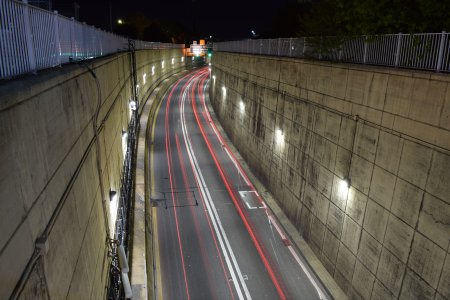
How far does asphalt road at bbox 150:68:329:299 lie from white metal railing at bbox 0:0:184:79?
10.1 m

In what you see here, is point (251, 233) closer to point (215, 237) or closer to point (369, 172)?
point (215, 237)

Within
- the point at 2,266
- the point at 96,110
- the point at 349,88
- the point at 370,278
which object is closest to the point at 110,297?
the point at 96,110

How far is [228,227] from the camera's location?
1927cm

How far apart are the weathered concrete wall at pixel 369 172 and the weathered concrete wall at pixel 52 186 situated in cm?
840

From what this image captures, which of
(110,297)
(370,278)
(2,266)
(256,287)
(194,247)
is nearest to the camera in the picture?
(2,266)

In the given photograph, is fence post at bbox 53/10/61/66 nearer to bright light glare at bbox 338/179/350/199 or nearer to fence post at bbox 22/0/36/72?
fence post at bbox 22/0/36/72

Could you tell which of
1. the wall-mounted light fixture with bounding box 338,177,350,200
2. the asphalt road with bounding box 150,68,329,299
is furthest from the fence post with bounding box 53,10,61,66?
the wall-mounted light fixture with bounding box 338,177,350,200

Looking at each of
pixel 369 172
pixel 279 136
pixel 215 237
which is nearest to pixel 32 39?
pixel 369 172

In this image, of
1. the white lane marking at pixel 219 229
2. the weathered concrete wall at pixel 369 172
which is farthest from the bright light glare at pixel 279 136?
the white lane marking at pixel 219 229

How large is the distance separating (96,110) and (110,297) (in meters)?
5.11

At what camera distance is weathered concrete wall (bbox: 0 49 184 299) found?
377 centimetres

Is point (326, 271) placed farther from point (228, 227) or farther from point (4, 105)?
point (4, 105)

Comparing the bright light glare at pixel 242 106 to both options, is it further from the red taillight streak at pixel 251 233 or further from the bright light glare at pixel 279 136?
the bright light glare at pixel 279 136

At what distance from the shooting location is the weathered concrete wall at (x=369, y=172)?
9.40 m
